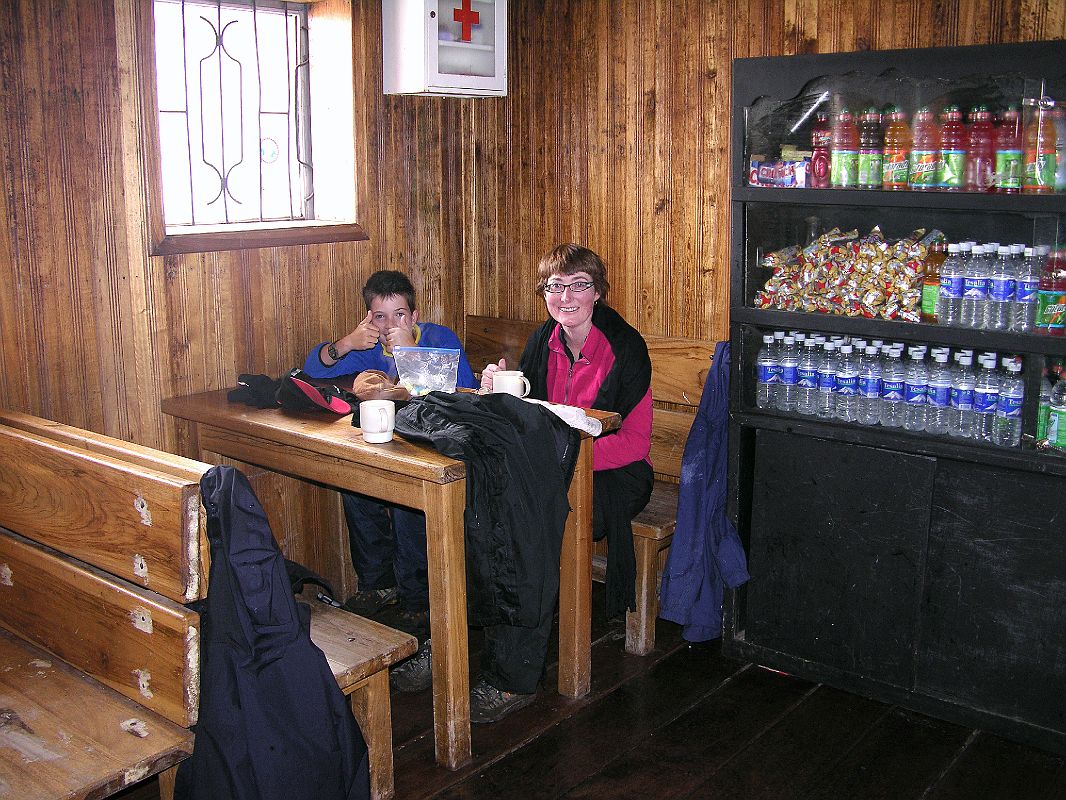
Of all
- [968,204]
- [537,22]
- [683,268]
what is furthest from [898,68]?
[537,22]

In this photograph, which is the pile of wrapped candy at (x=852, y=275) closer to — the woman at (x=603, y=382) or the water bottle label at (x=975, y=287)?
the water bottle label at (x=975, y=287)

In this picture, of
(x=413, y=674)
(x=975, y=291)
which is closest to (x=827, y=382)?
(x=975, y=291)

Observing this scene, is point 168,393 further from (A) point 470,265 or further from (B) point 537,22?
(B) point 537,22

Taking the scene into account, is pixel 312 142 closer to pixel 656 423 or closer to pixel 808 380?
pixel 656 423

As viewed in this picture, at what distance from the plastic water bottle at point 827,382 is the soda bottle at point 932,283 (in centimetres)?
30

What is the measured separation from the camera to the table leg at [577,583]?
3.16 metres

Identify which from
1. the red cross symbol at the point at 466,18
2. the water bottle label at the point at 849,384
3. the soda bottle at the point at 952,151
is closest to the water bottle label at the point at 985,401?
the water bottle label at the point at 849,384

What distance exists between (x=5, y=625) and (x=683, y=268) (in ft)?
8.32

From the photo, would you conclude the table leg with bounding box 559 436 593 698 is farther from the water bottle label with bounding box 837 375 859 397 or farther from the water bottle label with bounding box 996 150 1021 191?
the water bottle label with bounding box 996 150 1021 191

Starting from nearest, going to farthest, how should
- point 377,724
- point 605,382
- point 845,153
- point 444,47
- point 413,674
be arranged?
1. point 377,724
2. point 845,153
3. point 413,674
4. point 605,382
5. point 444,47

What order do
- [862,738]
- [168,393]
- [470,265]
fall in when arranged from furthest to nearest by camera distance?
[470,265]
[168,393]
[862,738]

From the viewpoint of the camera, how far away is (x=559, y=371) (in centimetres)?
371

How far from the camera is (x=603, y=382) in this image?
11.6ft

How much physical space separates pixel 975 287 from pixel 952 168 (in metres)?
0.34
